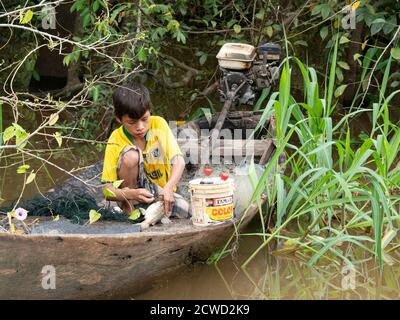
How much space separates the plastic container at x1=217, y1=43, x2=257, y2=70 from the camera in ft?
15.8

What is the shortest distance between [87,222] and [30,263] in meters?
0.72

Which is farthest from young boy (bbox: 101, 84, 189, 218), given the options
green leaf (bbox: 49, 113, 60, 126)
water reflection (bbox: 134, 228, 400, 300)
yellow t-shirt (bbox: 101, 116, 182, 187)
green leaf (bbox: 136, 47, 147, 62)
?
green leaf (bbox: 136, 47, 147, 62)

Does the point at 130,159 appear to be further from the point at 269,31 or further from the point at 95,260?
the point at 269,31

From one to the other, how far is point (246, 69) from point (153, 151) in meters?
1.15

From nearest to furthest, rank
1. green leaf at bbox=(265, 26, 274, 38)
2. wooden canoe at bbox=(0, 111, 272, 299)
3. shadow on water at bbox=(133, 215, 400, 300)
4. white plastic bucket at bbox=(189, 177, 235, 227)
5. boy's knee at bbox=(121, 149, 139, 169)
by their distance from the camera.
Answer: wooden canoe at bbox=(0, 111, 272, 299) < white plastic bucket at bbox=(189, 177, 235, 227) < shadow on water at bbox=(133, 215, 400, 300) < boy's knee at bbox=(121, 149, 139, 169) < green leaf at bbox=(265, 26, 274, 38)

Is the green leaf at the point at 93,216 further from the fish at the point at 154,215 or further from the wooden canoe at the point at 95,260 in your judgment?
the wooden canoe at the point at 95,260

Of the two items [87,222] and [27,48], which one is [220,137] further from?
[27,48]

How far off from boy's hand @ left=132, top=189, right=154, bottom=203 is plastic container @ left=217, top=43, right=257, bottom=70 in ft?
4.42

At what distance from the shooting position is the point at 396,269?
12.7 ft

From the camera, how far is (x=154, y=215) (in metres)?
3.74

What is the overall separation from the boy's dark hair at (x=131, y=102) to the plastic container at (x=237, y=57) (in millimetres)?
1163

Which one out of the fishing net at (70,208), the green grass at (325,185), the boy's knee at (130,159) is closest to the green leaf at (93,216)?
the fishing net at (70,208)

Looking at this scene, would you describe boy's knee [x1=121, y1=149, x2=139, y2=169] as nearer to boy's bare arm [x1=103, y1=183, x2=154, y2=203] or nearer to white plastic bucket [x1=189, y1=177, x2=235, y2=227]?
boy's bare arm [x1=103, y1=183, x2=154, y2=203]

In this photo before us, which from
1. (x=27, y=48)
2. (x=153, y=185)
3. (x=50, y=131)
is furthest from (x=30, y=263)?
(x=27, y=48)
